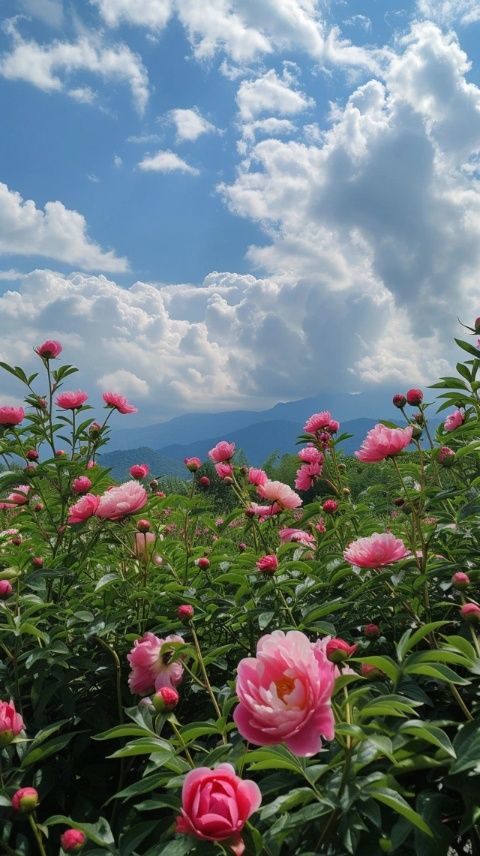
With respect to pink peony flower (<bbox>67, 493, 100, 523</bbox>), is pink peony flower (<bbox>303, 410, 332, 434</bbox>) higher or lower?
higher

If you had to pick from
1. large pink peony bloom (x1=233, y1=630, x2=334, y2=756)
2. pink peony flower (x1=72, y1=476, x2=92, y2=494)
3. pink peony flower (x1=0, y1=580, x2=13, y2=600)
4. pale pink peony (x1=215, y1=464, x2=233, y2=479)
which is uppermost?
pink peony flower (x1=72, y1=476, x2=92, y2=494)

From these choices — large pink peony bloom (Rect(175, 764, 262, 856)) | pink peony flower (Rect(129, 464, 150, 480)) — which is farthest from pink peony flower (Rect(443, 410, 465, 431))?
large pink peony bloom (Rect(175, 764, 262, 856))

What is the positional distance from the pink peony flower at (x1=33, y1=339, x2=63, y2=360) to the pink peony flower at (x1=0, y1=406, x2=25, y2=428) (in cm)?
36

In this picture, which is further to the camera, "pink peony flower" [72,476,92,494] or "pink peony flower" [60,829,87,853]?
"pink peony flower" [72,476,92,494]

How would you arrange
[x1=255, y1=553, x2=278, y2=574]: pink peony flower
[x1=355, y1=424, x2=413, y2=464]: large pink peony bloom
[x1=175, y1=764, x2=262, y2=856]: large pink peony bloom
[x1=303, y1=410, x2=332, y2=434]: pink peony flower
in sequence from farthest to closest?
[x1=303, y1=410, x2=332, y2=434]: pink peony flower
[x1=355, y1=424, x2=413, y2=464]: large pink peony bloom
[x1=255, y1=553, x2=278, y2=574]: pink peony flower
[x1=175, y1=764, x2=262, y2=856]: large pink peony bloom

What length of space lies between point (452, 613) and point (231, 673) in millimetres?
613

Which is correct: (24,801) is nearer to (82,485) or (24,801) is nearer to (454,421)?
(82,485)

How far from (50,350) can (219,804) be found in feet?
7.08

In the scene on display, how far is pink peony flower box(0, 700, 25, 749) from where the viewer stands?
1161 mm

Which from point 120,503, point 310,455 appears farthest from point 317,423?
point 120,503

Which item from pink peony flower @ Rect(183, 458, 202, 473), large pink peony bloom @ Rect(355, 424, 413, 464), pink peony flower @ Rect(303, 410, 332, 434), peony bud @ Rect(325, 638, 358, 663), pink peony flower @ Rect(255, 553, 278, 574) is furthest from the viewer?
pink peony flower @ Rect(303, 410, 332, 434)

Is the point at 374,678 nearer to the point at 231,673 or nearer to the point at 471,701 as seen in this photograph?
the point at 471,701

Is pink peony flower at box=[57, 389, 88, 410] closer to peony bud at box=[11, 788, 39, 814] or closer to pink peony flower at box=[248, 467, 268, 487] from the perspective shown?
pink peony flower at box=[248, 467, 268, 487]

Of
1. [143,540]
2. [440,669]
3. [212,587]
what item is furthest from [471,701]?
[143,540]
